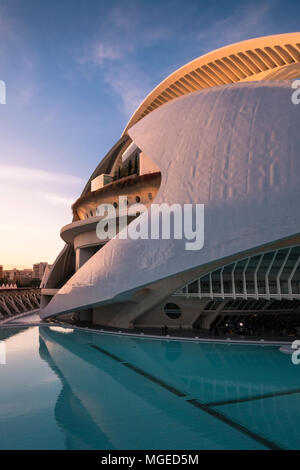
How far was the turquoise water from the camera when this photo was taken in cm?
722

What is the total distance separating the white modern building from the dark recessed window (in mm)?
70

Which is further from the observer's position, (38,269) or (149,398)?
(38,269)

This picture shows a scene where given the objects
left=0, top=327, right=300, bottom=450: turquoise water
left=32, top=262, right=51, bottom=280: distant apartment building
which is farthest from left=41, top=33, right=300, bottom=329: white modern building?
left=32, top=262, right=51, bottom=280: distant apartment building

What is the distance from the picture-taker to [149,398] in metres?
10.0

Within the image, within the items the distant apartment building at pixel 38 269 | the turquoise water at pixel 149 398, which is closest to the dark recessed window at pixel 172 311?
the turquoise water at pixel 149 398

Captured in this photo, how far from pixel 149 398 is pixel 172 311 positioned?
556 inches

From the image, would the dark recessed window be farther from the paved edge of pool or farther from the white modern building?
the paved edge of pool

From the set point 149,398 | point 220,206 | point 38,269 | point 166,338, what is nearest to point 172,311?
point 166,338

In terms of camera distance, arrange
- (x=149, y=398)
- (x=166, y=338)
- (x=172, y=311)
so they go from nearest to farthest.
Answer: (x=149, y=398) < (x=166, y=338) < (x=172, y=311)

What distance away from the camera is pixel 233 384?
37.9 ft

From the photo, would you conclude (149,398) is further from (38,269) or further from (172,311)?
(38,269)

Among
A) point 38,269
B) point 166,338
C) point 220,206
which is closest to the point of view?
point 220,206
